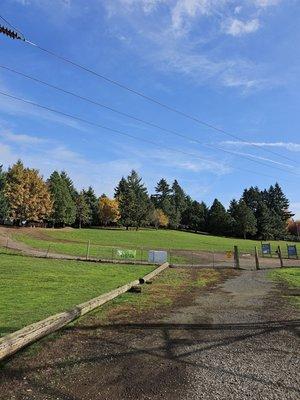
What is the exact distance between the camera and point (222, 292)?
17547 mm

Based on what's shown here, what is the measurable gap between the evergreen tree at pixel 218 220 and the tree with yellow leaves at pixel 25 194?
196 feet

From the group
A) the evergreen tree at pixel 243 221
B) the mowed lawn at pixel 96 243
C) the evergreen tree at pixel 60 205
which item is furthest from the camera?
the evergreen tree at pixel 243 221

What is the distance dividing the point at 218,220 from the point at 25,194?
6486 centimetres

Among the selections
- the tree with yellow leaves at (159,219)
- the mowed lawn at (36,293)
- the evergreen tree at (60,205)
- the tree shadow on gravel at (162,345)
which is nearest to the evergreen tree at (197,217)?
the tree with yellow leaves at (159,219)

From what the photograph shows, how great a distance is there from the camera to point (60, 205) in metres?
91.3

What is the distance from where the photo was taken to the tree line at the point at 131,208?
3135 inches

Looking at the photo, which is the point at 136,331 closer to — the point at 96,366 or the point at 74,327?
the point at 74,327

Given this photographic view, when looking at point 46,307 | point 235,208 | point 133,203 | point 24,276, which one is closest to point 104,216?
point 133,203

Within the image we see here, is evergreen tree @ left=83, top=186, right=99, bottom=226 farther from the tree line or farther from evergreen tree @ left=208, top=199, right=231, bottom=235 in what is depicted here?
evergreen tree @ left=208, top=199, right=231, bottom=235

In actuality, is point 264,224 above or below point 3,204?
above

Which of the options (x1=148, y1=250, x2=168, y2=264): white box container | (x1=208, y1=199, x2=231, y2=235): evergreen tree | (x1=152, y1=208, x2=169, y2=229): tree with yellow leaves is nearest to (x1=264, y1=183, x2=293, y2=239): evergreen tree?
(x1=208, y1=199, x2=231, y2=235): evergreen tree

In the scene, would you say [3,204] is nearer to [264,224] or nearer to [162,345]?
[162,345]

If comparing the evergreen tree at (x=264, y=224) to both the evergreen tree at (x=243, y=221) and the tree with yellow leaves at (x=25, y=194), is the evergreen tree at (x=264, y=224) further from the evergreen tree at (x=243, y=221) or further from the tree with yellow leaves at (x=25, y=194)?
the tree with yellow leaves at (x=25, y=194)

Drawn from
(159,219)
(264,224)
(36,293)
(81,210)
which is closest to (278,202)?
(264,224)
